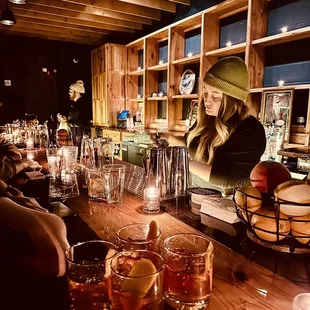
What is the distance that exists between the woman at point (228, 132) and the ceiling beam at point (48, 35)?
18.2ft

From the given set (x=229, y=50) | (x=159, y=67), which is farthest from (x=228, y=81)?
(x=159, y=67)

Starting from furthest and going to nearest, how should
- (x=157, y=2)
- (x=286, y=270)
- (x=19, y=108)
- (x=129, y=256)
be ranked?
(x=19, y=108) < (x=157, y=2) < (x=286, y=270) < (x=129, y=256)

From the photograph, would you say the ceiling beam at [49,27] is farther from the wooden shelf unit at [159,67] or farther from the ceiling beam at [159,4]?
the ceiling beam at [159,4]

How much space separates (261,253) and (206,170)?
813 millimetres

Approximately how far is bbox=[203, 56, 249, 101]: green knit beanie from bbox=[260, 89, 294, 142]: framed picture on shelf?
1359mm

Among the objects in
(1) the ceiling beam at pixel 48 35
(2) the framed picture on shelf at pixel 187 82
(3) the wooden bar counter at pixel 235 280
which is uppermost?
(1) the ceiling beam at pixel 48 35

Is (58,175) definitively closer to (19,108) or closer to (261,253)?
(261,253)

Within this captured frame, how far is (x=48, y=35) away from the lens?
21.5 ft

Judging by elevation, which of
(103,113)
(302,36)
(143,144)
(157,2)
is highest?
(157,2)

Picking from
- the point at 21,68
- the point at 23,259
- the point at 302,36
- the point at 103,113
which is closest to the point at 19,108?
the point at 21,68

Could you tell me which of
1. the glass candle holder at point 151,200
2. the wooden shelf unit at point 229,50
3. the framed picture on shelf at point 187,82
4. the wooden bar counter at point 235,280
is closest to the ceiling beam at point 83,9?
the framed picture on shelf at point 187,82

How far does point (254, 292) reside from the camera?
2.02ft

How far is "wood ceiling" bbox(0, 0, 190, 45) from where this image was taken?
4641mm

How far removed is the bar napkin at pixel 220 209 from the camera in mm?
967
